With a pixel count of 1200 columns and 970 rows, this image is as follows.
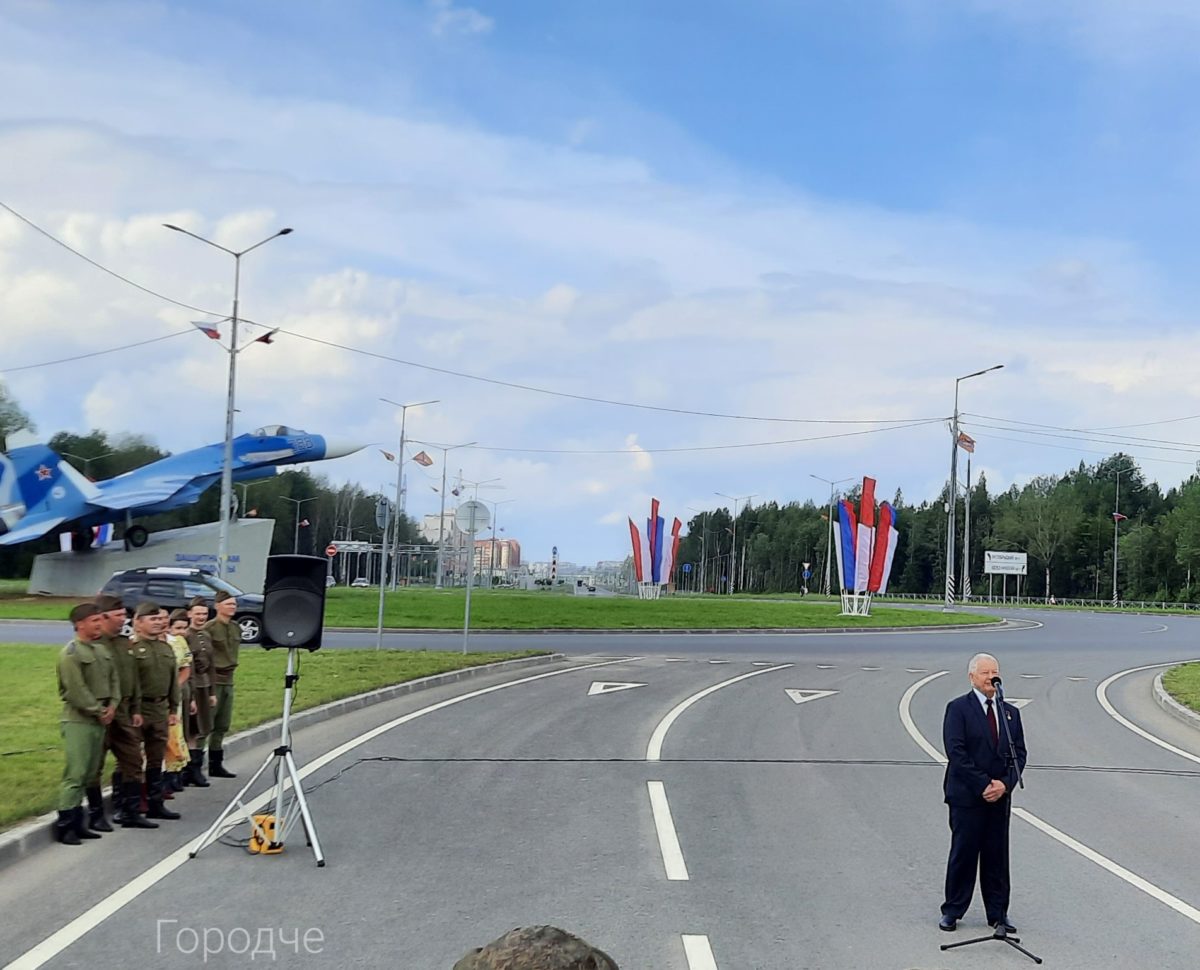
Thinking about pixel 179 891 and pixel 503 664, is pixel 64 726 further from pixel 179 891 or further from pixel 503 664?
pixel 503 664

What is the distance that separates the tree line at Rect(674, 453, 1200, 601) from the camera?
Result: 4734 inches

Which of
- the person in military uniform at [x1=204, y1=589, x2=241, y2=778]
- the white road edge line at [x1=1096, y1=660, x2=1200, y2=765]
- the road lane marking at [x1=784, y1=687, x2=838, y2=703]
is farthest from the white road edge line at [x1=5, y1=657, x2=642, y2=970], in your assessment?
the white road edge line at [x1=1096, y1=660, x2=1200, y2=765]

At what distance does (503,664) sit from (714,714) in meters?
8.14

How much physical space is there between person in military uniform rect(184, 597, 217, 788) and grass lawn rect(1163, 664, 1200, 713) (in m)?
15.5

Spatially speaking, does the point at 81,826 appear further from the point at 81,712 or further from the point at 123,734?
the point at 81,712

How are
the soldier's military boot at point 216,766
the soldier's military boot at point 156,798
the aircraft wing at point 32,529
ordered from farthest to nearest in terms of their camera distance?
the aircraft wing at point 32,529, the soldier's military boot at point 216,766, the soldier's military boot at point 156,798

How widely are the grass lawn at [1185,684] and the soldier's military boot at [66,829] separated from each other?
55.4 ft

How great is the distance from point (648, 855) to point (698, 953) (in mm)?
2281

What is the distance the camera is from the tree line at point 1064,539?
12025 centimetres

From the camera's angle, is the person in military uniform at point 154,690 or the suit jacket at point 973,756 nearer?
the suit jacket at point 973,756

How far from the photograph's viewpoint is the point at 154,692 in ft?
30.7

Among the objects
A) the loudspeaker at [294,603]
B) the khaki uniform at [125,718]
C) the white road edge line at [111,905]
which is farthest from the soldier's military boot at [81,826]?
the loudspeaker at [294,603]

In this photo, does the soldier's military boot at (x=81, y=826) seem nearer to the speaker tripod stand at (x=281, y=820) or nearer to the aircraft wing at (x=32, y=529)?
the speaker tripod stand at (x=281, y=820)

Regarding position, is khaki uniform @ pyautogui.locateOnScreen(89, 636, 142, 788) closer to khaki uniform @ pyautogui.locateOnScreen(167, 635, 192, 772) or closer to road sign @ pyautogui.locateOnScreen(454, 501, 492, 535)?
khaki uniform @ pyautogui.locateOnScreen(167, 635, 192, 772)
